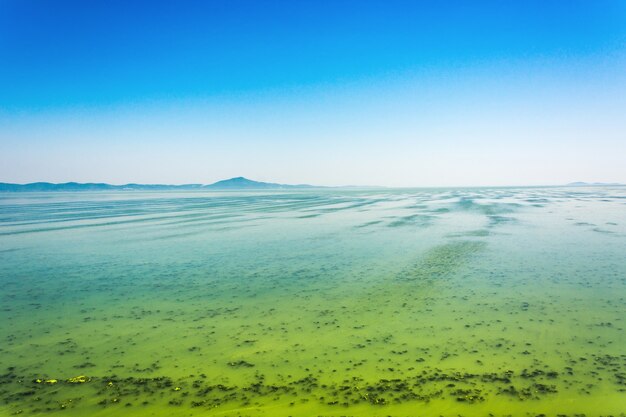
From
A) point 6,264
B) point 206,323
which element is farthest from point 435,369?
point 6,264

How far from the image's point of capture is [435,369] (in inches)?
239

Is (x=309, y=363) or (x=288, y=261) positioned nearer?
(x=309, y=363)

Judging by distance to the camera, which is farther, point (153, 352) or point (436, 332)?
point (436, 332)

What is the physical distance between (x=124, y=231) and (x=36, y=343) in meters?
19.0

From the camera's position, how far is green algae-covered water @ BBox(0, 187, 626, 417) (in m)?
5.34

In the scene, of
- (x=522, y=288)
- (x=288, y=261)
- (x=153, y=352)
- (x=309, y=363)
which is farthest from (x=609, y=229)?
(x=153, y=352)

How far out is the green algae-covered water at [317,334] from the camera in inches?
210

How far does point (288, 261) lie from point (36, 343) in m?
8.70

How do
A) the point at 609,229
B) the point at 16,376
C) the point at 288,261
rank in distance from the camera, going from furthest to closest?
the point at 609,229 → the point at 288,261 → the point at 16,376

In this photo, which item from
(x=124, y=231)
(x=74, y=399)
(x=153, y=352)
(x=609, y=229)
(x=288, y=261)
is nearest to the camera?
(x=74, y=399)

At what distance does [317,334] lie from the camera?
7637mm

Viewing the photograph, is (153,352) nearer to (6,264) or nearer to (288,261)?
(288,261)

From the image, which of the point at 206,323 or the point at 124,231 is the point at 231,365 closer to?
the point at 206,323

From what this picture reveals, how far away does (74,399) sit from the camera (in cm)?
545
